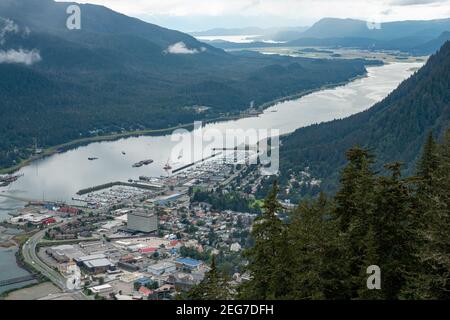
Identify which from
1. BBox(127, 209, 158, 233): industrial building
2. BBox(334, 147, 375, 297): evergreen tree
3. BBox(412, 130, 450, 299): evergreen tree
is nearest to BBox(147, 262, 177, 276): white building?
BBox(127, 209, 158, 233): industrial building

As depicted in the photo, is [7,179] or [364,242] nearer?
[364,242]

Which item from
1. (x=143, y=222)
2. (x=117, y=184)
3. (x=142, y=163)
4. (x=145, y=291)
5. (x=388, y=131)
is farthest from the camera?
(x=142, y=163)

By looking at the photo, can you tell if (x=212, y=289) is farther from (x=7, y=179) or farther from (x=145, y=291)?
(x=7, y=179)

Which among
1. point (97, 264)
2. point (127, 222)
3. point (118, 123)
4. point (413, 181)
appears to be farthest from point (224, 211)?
point (118, 123)

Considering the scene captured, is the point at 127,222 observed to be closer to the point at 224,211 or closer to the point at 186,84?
the point at 224,211

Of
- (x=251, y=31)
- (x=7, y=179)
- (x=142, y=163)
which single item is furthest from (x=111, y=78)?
(x=251, y=31)

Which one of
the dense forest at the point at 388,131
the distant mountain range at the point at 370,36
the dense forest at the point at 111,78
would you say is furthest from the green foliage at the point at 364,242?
the distant mountain range at the point at 370,36

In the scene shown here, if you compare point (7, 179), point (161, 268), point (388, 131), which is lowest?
point (7, 179)
